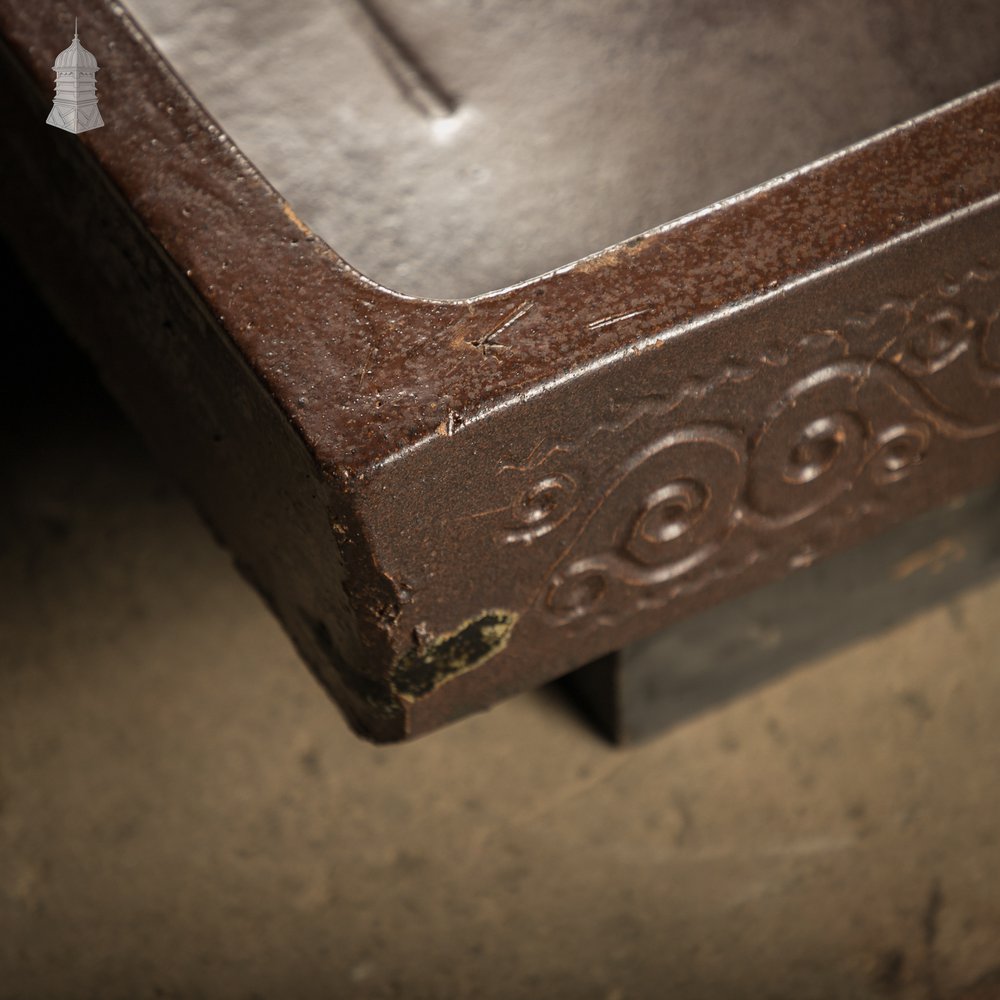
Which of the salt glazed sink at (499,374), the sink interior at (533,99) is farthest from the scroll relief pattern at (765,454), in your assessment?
the sink interior at (533,99)

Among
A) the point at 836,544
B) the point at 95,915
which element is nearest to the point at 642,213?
the point at 836,544

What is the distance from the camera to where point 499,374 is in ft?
3.32

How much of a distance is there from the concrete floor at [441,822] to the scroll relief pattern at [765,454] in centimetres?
44

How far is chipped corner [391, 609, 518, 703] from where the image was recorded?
115 cm

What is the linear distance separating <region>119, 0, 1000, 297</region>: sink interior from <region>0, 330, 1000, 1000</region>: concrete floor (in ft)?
1.53

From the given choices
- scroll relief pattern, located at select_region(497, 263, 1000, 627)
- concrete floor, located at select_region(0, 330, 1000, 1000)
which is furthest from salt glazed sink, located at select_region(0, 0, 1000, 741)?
concrete floor, located at select_region(0, 330, 1000, 1000)

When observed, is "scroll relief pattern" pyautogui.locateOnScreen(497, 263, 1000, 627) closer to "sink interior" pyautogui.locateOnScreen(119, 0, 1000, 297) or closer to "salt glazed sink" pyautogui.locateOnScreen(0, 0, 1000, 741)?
"salt glazed sink" pyautogui.locateOnScreen(0, 0, 1000, 741)

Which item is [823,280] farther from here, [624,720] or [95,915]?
[95,915]

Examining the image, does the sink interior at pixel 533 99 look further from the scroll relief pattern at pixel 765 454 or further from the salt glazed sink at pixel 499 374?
the scroll relief pattern at pixel 765 454

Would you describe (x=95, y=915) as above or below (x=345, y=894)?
above

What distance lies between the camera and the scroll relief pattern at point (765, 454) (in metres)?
1.11

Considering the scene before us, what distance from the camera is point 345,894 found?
158 centimetres

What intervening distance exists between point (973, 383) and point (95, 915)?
0.95 metres

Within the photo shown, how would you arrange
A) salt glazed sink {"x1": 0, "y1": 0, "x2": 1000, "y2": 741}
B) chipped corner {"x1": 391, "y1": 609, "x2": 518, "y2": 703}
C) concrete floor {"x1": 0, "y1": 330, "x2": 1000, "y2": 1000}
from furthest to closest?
1. concrete floor {"x1": 0, "y1": 330, "x2": 1000, "y2": 1000}
2. chipped corner {"x1": 391, "y1": 609, "x2": 518, "y2": 703}
3. salt glazed sink {"x1": 0, "y1": 0, "x2": 1000, "y2": 741}
